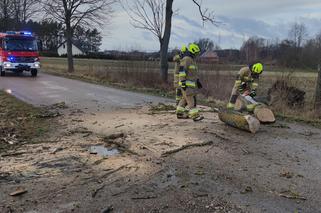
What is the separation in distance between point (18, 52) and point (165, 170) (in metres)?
23.1

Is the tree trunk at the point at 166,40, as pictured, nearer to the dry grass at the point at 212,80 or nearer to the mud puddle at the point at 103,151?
the dry grass at the point at 212,80

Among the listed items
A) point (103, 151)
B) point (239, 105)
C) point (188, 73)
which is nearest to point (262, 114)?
point (239, 105)

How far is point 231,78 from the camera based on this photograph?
740 inches

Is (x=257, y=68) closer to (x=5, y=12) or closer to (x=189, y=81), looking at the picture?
(x=189, y=81)

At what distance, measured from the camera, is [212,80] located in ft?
62.0

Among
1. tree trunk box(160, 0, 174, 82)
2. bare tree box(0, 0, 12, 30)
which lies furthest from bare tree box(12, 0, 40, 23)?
tree trunk box(160, 0, 174, 82)

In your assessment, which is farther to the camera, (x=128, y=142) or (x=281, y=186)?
(x=128, y=142)

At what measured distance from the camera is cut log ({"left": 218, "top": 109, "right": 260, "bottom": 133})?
8.82m

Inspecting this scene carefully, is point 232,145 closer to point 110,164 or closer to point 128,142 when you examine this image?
point 128,142

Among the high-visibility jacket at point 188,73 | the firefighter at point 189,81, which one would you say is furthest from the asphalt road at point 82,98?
the high-visibility jacket at point 188,73

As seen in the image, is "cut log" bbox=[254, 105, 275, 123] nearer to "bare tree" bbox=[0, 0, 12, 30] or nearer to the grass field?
the grass field

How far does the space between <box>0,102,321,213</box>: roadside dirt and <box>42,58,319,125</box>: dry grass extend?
4881 millimetres

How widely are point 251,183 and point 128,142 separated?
2.86m

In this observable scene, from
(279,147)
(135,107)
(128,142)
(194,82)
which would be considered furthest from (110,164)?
(135,107)
